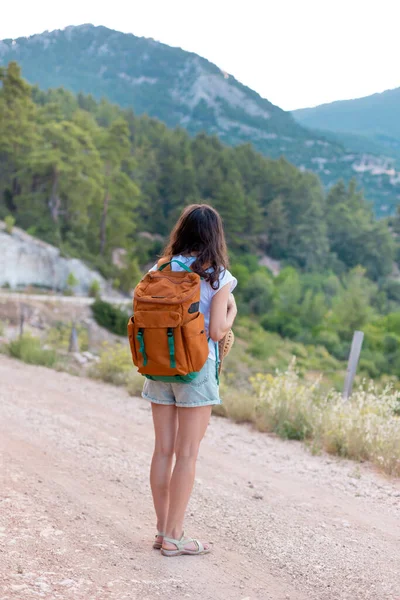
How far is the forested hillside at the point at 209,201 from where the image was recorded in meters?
44.7

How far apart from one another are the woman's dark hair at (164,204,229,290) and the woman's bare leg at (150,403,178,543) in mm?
645

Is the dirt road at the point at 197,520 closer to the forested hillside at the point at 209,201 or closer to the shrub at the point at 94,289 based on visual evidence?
the shrub at the point at 94,289

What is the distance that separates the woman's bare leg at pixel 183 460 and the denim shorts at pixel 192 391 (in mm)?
50

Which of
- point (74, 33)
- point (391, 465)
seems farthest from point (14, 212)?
point (74, 33)

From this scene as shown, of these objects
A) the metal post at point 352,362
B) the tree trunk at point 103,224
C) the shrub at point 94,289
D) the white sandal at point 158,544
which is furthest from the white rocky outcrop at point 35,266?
the white sandal at point 158,544

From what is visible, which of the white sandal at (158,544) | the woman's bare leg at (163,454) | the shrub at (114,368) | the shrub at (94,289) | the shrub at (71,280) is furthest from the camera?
the shrub at (94,289)

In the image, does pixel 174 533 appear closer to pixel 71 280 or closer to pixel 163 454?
pixel 163 454

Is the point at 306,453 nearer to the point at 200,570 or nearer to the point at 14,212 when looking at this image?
the point at 200,570

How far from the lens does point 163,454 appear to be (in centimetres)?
322

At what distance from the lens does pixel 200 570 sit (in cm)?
311

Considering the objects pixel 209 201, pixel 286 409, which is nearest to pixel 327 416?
pixel 286 409

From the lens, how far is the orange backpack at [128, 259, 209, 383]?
115 inches

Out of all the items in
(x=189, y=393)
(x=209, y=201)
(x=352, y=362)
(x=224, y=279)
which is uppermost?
(x=209, y=201)

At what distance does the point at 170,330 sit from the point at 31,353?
823 cm
